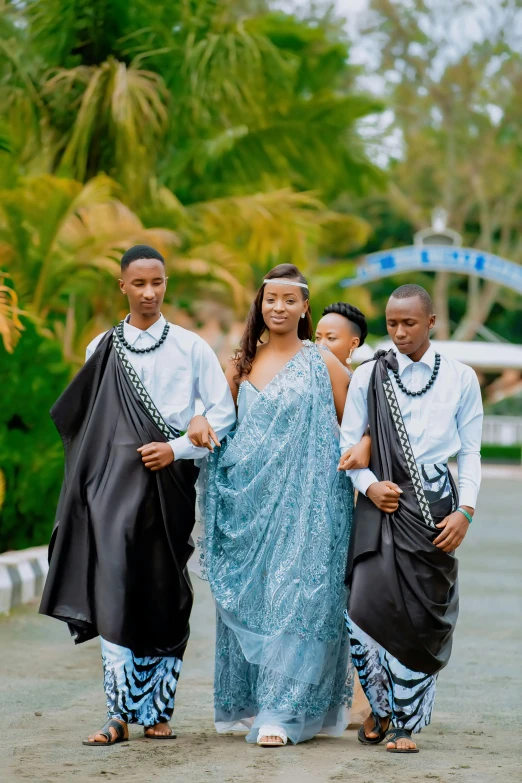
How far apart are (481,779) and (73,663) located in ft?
11.3

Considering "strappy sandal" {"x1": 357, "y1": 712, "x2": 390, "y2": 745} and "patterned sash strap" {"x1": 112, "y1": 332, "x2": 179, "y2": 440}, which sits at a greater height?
"patterned sash strap" {"x1": 112, "y1": 332, "x2": 179, "y2": 440}

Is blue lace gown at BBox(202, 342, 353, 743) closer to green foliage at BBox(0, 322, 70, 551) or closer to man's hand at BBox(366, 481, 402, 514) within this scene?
man's hand at BBox(366, 481, 402, 514)

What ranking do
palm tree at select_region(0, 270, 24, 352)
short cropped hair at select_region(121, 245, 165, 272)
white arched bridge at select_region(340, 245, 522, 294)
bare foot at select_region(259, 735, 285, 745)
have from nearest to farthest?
bare foot at select_region(259, 735, 285, 745)
short cropped hair at select_region(121, 245, 165, 272)
palm tree at select_region(0, 270, 24, 352)
white arched bridge at select_region(340, 245, 522, 294)

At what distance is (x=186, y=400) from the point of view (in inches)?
226

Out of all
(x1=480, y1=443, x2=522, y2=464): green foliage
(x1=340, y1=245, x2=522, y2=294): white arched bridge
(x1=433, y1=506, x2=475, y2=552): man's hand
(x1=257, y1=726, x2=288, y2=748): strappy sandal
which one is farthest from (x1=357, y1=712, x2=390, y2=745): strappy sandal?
(x1=480, y1=443, x2=522, y2=464): green foliage

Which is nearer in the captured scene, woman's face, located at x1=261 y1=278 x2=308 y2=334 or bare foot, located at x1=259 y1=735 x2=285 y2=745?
bare foot, located at x1=259 y1=735 x2=285 y2=745

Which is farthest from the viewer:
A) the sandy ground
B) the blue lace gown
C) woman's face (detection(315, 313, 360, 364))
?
woman's face (detection(315, 313, 360, 364))

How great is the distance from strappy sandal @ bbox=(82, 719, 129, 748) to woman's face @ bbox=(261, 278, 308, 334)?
1760 millimetres

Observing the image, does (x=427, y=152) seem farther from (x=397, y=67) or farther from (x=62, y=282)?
(x=62, y=282)

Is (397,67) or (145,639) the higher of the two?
(397,67)

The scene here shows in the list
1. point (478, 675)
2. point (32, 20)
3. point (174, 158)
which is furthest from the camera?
point (174, 158)

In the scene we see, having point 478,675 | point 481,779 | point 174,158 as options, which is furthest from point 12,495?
point 174,158

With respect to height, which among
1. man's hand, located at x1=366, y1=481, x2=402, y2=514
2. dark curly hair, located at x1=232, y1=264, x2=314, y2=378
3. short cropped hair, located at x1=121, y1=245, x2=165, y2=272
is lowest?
man's hand, located at x1=366, y1=481, x2=402, y2=514

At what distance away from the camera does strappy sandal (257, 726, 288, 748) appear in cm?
549
